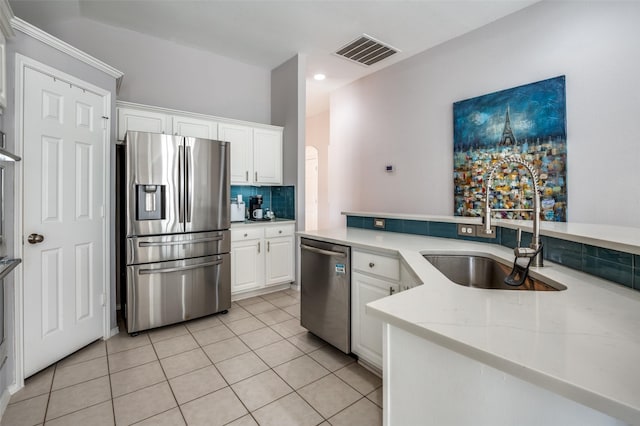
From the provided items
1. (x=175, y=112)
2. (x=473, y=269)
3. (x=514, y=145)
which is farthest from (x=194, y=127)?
(x=514, y=145)

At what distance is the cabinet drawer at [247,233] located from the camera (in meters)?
3.47

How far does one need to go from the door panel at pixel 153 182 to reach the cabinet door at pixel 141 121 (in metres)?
0.62

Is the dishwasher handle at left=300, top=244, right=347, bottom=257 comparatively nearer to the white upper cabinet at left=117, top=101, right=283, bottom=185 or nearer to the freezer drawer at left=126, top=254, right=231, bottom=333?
the freezer drawer at left=126, top=254, right=231, bottom=333

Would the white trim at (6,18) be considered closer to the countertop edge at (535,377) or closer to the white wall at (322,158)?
the countertop edge at (535,377)

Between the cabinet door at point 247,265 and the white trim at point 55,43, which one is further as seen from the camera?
the cabinet door at point 247,265

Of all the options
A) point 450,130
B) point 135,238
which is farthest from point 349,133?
point 135,238

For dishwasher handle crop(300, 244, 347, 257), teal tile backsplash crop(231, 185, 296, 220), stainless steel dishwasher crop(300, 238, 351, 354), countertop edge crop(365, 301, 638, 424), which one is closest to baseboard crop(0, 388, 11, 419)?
stainless steel dishwasher crop(300, 238, 351, 354)

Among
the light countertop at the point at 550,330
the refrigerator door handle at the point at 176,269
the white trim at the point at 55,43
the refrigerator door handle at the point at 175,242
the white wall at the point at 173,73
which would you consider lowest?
the refrigerator door handle at the point at 176,269

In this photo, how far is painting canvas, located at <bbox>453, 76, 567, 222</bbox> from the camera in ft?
8.96

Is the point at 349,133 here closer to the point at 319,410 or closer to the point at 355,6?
the point at 355,6

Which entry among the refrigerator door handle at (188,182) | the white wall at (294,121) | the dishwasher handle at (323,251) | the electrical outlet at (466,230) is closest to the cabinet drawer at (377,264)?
the dishwasher handle at (323,251)

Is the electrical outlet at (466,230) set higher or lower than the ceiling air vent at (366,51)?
lower

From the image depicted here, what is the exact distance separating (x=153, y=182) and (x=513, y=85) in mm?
3534

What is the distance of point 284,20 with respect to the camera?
3.21 metres
